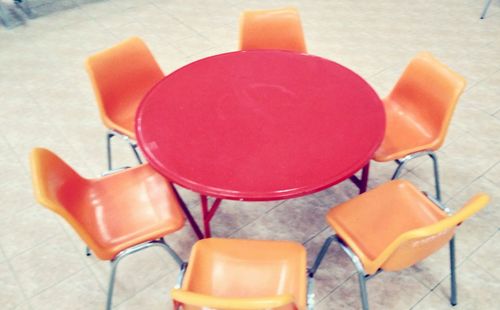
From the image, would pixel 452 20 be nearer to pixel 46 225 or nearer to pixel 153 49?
pixel 153 49

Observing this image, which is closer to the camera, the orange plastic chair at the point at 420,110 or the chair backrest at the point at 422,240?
the chair backrest at the point at 422,240

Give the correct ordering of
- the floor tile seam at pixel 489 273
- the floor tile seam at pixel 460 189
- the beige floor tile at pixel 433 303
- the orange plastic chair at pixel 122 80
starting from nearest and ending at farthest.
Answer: the beige floor tile at pixel 433 303, the floor tile seam at pixel 489 273, the orange plastic chair at pixel 122 80, the floor tile seam at pixel 460 189

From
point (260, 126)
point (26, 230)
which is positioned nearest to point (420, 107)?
point (260, 126)

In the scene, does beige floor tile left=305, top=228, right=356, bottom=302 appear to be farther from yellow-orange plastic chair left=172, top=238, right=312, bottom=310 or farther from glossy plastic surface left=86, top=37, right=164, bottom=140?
glossy plastic surface left=86, top=37, right=164, bottom=140

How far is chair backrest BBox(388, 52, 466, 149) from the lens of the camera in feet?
7.30

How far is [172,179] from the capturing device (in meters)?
1.82

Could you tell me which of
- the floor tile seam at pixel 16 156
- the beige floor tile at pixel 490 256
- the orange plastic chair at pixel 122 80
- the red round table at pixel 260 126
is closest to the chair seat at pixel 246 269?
the red round table at pixel 260 126

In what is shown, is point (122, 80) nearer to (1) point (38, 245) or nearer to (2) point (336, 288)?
(1) point (38, 245)

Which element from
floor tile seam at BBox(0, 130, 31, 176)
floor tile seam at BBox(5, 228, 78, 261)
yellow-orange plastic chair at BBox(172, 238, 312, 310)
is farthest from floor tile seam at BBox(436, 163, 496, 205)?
floor tile seam at BBox(0, 130, 31, 176)

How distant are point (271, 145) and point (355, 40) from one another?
271 cm

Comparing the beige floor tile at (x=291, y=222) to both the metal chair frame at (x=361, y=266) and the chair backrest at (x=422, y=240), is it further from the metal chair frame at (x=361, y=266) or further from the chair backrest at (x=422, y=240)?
the chair backrest at (x=422, y=240)

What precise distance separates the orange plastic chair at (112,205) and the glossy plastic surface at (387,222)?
0.77 m

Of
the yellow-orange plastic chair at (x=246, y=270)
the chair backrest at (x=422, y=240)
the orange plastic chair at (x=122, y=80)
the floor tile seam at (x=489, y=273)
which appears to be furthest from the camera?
the orange plastic chair at (x=122, y=80)

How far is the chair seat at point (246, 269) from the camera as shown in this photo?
5.85ft
